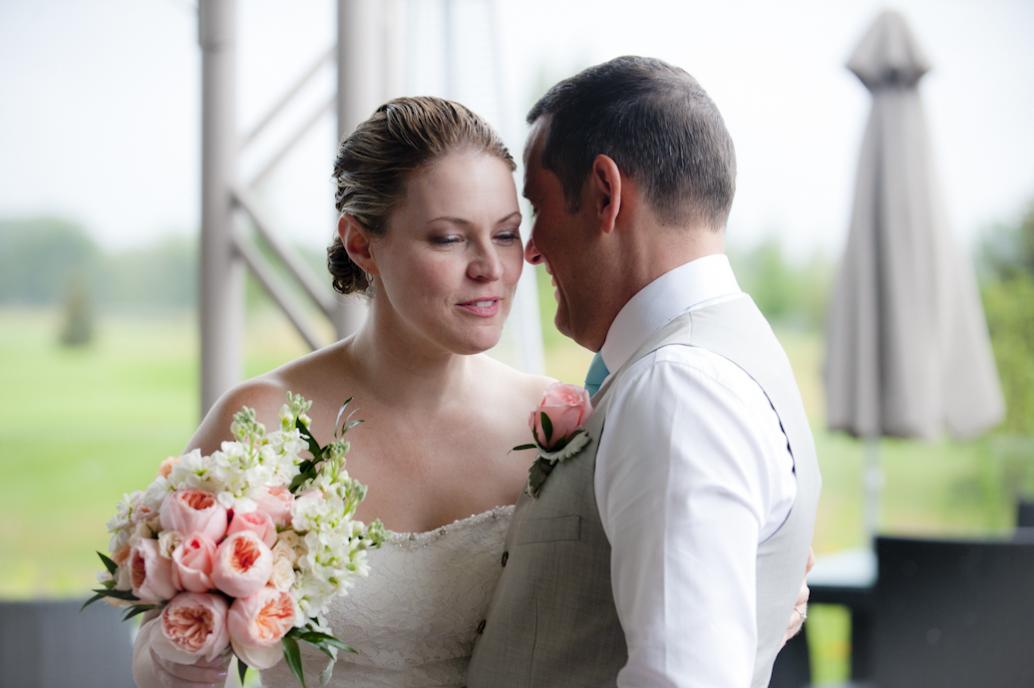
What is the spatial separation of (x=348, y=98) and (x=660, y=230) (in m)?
1.81

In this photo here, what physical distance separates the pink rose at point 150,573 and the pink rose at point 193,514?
42mm

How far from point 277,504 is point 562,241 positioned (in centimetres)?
60

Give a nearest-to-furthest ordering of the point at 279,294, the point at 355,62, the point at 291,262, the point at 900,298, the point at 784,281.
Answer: the point at 355,62
the point at 291,262
the point at 279,294
the point at 900,298
the point at 784,281

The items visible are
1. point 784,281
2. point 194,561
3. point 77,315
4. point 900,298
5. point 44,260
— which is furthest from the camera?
point 77,315

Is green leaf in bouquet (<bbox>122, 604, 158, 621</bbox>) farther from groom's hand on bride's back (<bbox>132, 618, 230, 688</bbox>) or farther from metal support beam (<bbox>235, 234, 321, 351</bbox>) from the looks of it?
metal support beam (<bbox>235, 234, 321, 351</bbox>)

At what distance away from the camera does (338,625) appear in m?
2.31

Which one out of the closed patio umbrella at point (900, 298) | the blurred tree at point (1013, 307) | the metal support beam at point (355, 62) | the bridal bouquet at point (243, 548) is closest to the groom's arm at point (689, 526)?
the bridal bouquet at point (243, 548)

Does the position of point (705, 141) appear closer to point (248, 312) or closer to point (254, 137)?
point (254, 137)

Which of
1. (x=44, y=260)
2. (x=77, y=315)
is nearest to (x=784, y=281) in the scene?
(x=77, y=315)

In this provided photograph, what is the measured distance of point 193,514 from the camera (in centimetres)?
165

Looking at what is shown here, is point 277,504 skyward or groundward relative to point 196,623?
skyward

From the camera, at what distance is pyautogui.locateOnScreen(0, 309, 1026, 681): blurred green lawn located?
36.4 feet

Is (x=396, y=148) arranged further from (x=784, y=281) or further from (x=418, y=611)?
(x=784, y=281)

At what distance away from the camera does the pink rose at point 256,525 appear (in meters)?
1.66
